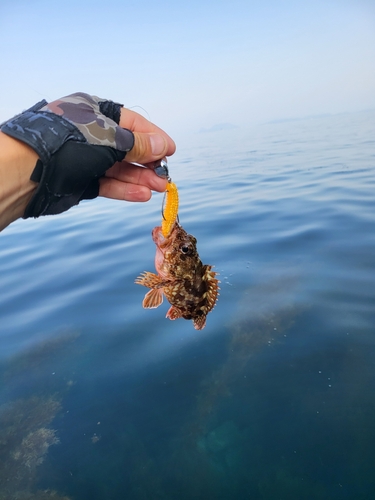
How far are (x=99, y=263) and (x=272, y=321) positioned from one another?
16.9 feet

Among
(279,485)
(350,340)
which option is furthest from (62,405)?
(350,340)

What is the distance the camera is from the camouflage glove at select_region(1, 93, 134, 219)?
3055 mm

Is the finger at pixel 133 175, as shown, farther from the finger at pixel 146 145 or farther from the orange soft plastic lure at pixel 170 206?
the orange soft plastic lure at pixel 170 206

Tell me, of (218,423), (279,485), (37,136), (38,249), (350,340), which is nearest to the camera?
(37,136)

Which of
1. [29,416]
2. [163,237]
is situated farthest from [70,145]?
[29,416]

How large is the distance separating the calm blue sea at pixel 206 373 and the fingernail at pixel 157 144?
3.31 meters

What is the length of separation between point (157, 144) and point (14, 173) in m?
1.40

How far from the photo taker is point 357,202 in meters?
12.1

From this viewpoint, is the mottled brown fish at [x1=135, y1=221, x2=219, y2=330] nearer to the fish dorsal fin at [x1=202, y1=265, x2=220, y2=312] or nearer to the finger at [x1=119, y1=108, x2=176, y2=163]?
the fish dorsal fin at [x1=202, y1=265, x2=220, y2=312]

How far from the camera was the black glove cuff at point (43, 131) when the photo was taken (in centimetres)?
301

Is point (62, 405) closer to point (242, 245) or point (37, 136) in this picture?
point (37, 136)

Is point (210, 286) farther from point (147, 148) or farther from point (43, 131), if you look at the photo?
point (43, 131)

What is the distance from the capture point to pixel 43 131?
3.05m

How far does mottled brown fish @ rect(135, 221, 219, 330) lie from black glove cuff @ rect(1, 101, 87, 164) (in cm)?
136
